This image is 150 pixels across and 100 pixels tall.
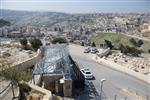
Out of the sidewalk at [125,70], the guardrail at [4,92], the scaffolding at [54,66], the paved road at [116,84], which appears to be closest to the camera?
the guardrail at [4,92]

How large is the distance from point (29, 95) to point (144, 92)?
732 centimetres

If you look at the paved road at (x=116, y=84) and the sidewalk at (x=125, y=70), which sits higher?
the sidewalk at (x=125, y=70)

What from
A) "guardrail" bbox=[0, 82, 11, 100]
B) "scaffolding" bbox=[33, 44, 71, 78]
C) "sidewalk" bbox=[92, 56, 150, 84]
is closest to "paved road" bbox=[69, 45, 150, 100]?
"sidewalk" bbox=[92, 56, 150, 84]

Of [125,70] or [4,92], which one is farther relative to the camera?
[125,70]

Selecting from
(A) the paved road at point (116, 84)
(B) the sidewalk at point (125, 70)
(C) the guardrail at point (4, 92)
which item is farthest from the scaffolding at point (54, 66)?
(B) the sidewalk at point (125, 70)

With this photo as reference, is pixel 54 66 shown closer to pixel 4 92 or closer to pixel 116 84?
pixel 4 92

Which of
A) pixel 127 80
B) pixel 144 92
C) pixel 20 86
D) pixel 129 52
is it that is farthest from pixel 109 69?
pixel 129 52

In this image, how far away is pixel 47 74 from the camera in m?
15.2

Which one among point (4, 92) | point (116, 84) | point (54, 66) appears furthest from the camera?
point (116, 84)

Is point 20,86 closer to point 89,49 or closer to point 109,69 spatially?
point 109,69

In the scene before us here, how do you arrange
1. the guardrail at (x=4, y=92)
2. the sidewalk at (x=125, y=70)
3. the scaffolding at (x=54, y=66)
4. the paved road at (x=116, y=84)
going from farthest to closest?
1. the sidewalk at (x=125, y=70)
2. the paved road at (x=116, y=84)
3. the scaffolding at (x=54, y=66)
4. the guardrail at (x=4, y=92)

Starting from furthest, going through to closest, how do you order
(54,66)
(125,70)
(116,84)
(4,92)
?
(125,70) < (116,84) < (54,66) < (4,92)

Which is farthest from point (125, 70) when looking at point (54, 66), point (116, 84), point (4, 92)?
point (4, 92)

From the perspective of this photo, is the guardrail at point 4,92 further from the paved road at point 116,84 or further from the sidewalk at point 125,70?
the sidewalk at point 125,70
